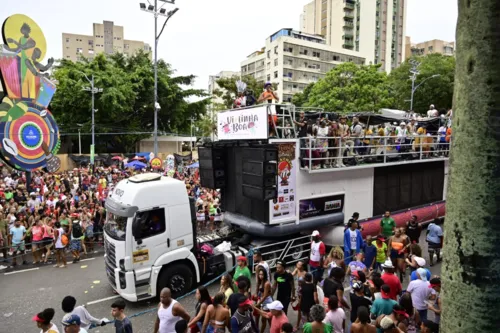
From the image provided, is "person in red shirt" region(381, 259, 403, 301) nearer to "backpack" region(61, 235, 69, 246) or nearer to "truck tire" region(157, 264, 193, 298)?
"truck tire" region(157, 264, 193, 298)

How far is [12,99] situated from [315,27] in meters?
76.8

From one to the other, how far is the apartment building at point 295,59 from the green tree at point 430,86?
24772mm

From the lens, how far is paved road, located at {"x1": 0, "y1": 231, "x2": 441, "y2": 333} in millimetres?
7730

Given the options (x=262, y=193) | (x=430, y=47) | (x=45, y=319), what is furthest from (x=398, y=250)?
(x=430, y=47)

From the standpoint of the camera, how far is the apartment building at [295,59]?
6394 cm

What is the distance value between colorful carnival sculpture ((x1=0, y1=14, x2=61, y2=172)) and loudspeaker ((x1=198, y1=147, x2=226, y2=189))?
380 inches

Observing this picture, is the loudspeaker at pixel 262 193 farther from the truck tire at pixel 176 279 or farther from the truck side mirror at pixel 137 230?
the truck side mirror at pixel 137 230

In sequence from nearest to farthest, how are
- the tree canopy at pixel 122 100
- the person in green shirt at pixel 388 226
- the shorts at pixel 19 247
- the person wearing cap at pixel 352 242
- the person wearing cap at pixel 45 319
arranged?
the person wearing cap at pixel 45 319, the person wearing cap at pixel 352 242, the person in green shirt at pixel 388 226, the shorts at pixel 19 247, the tree canopy at pixel 122 100

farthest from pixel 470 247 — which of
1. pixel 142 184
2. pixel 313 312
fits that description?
pixel 142 184

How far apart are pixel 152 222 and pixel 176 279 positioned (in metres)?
1.52

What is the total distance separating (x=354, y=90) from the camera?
3572cm

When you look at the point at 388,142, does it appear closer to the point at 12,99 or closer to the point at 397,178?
the point at 397,178

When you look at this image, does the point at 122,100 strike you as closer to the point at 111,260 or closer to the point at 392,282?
the point at 111,260

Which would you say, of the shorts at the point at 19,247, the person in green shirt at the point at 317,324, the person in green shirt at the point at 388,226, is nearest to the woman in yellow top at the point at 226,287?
the person in green shirt at the point at 317,324
